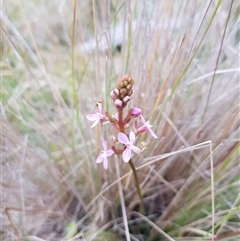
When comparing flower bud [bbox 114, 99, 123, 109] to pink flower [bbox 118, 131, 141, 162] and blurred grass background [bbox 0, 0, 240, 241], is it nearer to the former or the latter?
pink flower [bbox 118, 131, 141, 162]

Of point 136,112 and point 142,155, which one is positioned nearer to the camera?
point 136,112

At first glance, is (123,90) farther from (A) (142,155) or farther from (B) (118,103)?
(A) (142,155)

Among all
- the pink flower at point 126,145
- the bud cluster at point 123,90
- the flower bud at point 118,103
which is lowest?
the pink flower at point 126,145

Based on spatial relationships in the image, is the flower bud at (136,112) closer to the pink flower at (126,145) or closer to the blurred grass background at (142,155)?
the pink flower at (126,145)

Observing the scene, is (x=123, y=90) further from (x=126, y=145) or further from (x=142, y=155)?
(x=142, y=155)

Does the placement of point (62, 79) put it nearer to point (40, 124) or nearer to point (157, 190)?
point (40, 124)

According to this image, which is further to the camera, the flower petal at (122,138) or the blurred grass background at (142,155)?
the blurred grass background at (142,155)

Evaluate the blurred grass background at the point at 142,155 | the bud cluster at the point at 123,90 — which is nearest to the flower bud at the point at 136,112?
the bud cluster at the point at 123,90

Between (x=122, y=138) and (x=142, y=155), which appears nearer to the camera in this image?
(x=122, y=138)

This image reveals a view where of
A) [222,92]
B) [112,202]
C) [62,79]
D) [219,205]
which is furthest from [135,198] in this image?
[62,79]

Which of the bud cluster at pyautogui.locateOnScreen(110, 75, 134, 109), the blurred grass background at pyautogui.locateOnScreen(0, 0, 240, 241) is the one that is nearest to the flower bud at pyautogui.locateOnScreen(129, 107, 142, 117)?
the bud cluster at pyautogui.locateOnScreen(110, 75, 134, 109)

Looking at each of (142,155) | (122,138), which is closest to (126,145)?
(122,138)
